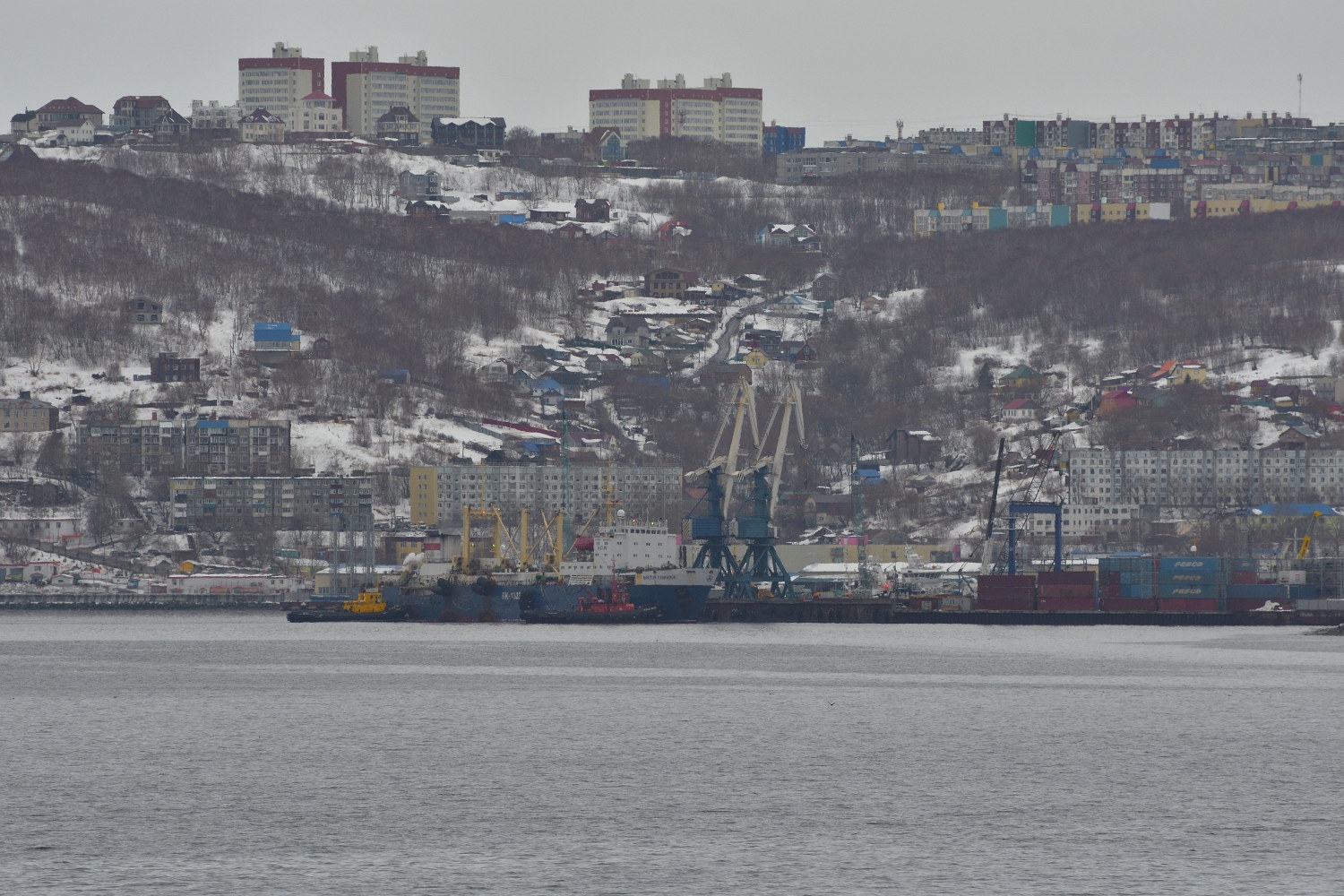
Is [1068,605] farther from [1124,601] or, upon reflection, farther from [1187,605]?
[1187,605]

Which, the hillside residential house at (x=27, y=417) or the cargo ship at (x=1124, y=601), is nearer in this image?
the cargo ship at (x=1124, y=601)

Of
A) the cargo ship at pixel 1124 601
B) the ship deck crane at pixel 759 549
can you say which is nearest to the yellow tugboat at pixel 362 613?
the cargo ship at pixel 1124 601

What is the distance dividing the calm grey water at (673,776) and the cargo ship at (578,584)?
31790 millimetres

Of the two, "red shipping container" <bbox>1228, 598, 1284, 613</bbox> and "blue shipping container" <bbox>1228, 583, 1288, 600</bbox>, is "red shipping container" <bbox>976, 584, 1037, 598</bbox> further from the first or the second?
"blue shipping container" <bbox>1228, 583, 1288, 600</bbox>

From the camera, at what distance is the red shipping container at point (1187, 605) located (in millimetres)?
122250

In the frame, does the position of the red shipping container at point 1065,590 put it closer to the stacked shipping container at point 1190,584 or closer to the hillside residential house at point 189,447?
the stacked shipping container at point 1190,584

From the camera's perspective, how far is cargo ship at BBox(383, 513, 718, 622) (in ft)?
406

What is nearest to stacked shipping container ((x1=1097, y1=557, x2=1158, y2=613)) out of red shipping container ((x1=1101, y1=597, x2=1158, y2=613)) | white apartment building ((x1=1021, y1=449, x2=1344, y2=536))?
red shipping container ((x1=1101, y1=597, x2=1158, y2=613))

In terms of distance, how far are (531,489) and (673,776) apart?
127 m

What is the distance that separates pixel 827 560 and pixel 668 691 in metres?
85.3

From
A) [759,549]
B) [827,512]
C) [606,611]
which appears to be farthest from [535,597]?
[827,512]

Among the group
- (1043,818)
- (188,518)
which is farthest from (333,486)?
(1043,818)

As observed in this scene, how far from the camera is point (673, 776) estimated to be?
2188 inches

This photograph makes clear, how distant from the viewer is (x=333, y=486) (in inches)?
7013
